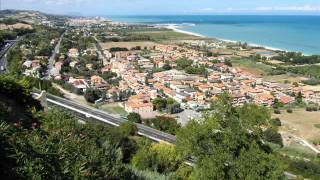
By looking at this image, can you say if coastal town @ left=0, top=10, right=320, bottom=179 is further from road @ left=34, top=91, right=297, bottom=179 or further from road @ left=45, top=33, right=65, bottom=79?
road @ left=45, top=33, right=65, bottom=79

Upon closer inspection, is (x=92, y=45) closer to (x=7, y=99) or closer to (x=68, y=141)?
(x=7, y=99)

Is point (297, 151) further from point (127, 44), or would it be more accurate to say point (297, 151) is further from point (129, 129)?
point (127, 44)

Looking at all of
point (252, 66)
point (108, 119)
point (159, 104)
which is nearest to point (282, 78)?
point (252, 66)

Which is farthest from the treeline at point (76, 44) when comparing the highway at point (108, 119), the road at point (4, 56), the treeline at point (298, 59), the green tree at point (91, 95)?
the highway at point (108, 119)

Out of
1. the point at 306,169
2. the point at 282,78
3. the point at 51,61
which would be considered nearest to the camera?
the point at 306,169

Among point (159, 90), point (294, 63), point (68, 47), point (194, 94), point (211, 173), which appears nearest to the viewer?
point (211, 173)

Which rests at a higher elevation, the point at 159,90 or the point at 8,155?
the point at 8,155

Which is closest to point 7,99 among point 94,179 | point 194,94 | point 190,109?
point 94,179
